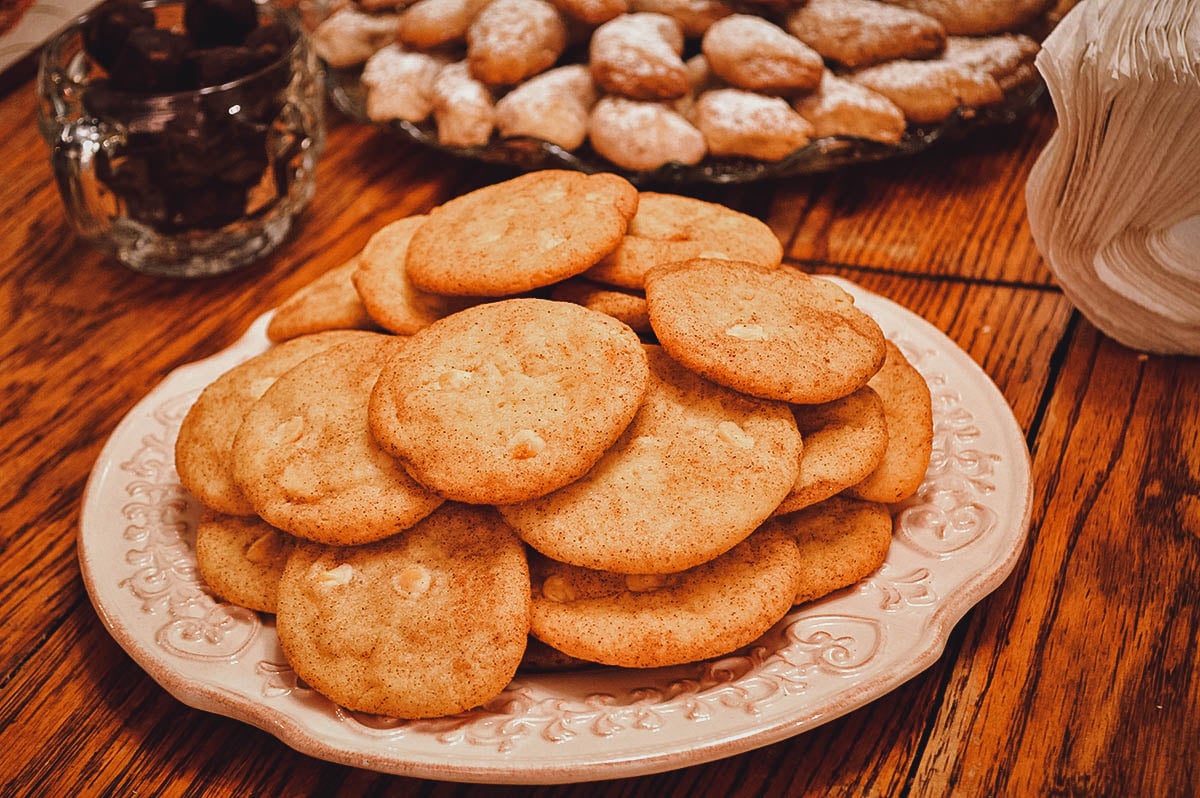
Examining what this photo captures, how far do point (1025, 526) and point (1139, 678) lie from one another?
6.4 inches

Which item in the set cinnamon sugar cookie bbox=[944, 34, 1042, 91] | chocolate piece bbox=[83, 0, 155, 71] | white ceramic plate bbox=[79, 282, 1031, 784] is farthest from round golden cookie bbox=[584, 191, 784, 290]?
chocolate piece bbox=[83, 0, 155, 71]

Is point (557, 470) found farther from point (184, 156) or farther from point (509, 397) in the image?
point (184, 156)

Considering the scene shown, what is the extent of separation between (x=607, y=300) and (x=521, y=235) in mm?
114

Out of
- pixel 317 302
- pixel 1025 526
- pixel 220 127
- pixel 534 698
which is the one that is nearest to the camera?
pixel 534 698

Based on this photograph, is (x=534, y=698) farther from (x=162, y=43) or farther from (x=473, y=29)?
(x=473, y=29)

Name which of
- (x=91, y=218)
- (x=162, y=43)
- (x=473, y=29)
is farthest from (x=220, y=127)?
(x=473, y=29)

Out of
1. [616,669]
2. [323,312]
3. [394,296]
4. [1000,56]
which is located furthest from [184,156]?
[1000,56]

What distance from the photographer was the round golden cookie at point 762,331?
0.81 meters

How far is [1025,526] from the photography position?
2.82 ft

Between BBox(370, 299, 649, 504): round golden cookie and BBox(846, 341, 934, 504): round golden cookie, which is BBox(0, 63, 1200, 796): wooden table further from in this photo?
BBox(370, 299, 649, 504): round golden cookie

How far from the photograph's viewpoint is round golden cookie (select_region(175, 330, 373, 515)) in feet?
2.94

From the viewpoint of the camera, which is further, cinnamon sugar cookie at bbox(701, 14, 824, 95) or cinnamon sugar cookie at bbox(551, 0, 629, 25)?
cinnamon sugar cookie at bbox(551, 0, 629, 25)

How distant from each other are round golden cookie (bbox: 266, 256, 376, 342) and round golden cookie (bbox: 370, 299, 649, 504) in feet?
0.73

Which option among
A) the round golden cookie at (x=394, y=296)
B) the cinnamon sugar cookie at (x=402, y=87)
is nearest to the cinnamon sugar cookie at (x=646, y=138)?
the cinnamon sugar cookie at (x=402, y=87)
